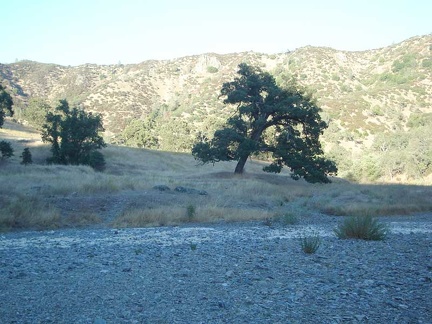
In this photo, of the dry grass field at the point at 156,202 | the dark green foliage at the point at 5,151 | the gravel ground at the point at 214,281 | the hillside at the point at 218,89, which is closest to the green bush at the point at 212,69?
the hillside at the point at 218,89

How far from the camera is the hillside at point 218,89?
3278 inches

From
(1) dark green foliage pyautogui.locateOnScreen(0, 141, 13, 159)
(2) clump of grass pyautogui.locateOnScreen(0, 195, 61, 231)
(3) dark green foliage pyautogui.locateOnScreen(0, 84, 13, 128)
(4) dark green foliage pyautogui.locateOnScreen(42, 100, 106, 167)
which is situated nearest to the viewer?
(2) clump of grass pyautogui.locateOnScreen(0, 195, 61, 231)

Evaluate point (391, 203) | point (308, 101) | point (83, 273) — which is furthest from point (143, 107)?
point (83, 273)

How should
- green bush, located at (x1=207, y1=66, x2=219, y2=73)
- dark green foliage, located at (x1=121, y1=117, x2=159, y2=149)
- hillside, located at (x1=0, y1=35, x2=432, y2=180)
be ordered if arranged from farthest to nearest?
1. green bush, located at (x1=207, y1=66, x2=219, y2=73)
2. dark green foliage, located at (x1=121, y1=117, x2=159, y2=149)
3. hillside, located at (x1=0, y1=35, x2=432, y2=180)

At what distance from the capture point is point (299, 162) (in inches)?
1268

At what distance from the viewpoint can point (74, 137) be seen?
41531 millimetres

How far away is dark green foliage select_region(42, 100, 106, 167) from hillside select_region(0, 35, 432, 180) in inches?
801

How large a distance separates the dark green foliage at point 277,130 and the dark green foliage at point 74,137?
1368cm

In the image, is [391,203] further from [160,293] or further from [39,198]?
[160,293]

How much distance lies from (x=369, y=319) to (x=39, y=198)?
1637cm

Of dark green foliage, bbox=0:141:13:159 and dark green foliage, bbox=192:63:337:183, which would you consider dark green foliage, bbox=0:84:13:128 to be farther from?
dark green foliage, bbox=192:63:337:183

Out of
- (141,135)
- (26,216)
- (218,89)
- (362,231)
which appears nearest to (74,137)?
(26,216)

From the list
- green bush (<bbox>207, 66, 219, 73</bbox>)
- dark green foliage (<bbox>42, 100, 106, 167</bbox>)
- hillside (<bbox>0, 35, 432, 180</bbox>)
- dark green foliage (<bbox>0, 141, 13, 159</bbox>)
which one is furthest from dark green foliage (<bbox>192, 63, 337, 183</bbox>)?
green bush (<bbox>207, 66, 219, 73</bbox>)

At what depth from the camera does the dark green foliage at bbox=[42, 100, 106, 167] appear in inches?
1631
